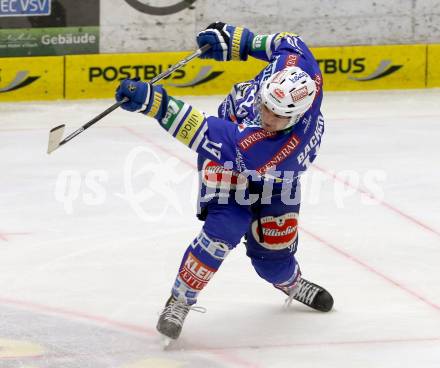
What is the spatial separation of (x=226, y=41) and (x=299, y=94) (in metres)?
0.77

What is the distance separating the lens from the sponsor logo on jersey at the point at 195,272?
15.9 feet

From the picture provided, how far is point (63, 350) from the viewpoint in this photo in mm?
4863

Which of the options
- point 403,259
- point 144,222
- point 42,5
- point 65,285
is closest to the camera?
point 65,285

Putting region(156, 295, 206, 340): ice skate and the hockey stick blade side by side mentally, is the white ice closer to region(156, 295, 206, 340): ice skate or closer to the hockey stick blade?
region(156, 295, 206, 340): ice skate

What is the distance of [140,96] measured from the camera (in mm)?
4504

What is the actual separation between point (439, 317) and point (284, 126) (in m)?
1.24

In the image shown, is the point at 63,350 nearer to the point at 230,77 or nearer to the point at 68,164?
the point at 68,164

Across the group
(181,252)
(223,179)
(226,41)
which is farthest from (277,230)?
(181,252)

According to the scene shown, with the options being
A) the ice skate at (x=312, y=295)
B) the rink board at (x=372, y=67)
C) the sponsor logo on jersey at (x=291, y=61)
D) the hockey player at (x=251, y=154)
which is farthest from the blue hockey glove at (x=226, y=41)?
the rink board at (x=372, y=67)

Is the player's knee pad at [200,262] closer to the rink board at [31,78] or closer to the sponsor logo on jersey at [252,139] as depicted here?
the sponsor logo on jersey at [252,139]

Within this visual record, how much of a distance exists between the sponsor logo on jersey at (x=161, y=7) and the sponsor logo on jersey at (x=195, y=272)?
17.5ft

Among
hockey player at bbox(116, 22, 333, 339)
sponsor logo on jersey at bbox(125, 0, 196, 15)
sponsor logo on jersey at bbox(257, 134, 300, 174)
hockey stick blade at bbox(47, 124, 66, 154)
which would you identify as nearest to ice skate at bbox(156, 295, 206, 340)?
hockey player at bbox(116, 22, 333, 339)

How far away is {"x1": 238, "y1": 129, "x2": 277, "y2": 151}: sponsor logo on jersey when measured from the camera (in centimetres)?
464

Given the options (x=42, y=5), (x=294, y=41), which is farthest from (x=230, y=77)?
(x=294, y=41)
